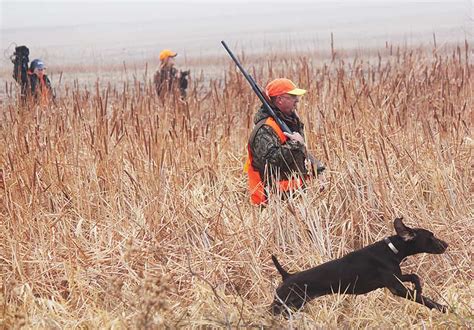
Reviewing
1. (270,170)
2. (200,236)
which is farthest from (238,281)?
(270,170)

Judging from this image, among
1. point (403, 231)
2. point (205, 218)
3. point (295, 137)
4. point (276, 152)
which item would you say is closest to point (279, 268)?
point (403, 231)

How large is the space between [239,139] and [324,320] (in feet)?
8.75

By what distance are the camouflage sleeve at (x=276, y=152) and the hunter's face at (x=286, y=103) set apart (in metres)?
0.23

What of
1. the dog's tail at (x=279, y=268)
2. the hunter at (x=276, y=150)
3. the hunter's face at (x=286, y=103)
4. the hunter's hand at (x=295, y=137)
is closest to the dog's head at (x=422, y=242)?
the dog's tail at (x=279, y=268)

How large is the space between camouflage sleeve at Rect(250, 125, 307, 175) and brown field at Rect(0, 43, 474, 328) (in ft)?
0.67

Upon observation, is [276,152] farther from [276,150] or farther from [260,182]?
[260,182]

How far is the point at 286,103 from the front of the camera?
5625 mm

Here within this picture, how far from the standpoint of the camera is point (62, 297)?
4758 millimetres

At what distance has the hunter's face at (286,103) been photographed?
561cm

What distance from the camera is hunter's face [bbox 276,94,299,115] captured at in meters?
5.61

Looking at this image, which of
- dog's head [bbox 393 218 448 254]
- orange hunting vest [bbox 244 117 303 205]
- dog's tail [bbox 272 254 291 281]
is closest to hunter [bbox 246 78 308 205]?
orange hunting vest [bbox 244 117 303 205]

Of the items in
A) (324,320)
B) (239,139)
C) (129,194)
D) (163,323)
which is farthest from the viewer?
(239,139)

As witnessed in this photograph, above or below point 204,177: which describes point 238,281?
below

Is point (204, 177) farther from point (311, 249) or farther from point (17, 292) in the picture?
point (17, 292)
